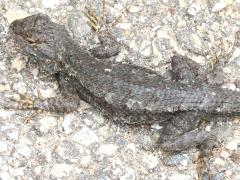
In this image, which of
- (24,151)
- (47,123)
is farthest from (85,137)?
(24,151)

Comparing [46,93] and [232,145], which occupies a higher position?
[46,93]

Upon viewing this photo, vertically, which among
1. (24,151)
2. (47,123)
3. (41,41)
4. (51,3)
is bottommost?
(24,151)

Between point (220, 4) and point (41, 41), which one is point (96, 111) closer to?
point (41, 41)

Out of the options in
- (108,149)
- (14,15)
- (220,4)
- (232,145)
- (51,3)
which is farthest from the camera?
(220,4)

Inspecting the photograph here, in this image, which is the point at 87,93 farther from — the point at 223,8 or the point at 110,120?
the point at 223,8

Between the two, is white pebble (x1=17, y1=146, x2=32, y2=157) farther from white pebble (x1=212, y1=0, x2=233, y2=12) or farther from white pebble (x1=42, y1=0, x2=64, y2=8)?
white pebble (x1=212, y1=0, x2=233, y2=12)

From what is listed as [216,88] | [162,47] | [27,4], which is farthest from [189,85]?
[27,4]
